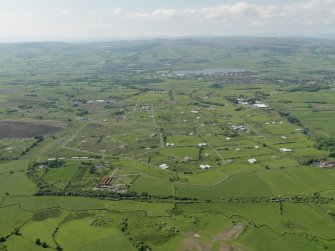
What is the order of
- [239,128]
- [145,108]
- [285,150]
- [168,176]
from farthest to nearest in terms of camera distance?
[145,108]
[239,128]
[285,150]
[168,176]

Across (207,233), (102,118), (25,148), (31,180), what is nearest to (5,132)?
(25,148)

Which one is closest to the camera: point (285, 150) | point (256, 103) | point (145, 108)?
point (285, 150)

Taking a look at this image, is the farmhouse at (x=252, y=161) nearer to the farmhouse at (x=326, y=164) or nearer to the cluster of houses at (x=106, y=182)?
the farmhouse at (x=326, y=164)

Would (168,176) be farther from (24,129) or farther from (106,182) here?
(24,129)

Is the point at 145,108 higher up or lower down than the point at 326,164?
higher up

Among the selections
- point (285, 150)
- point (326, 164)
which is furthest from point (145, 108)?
point (326, 164)

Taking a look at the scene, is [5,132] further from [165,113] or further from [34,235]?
[34,235]

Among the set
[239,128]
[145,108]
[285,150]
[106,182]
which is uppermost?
[145,108]

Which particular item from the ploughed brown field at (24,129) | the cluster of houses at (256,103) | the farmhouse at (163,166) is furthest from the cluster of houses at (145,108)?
the farmhouse at (163,166)

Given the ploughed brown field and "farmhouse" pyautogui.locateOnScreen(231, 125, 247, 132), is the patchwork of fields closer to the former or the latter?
the ploughed brown field
